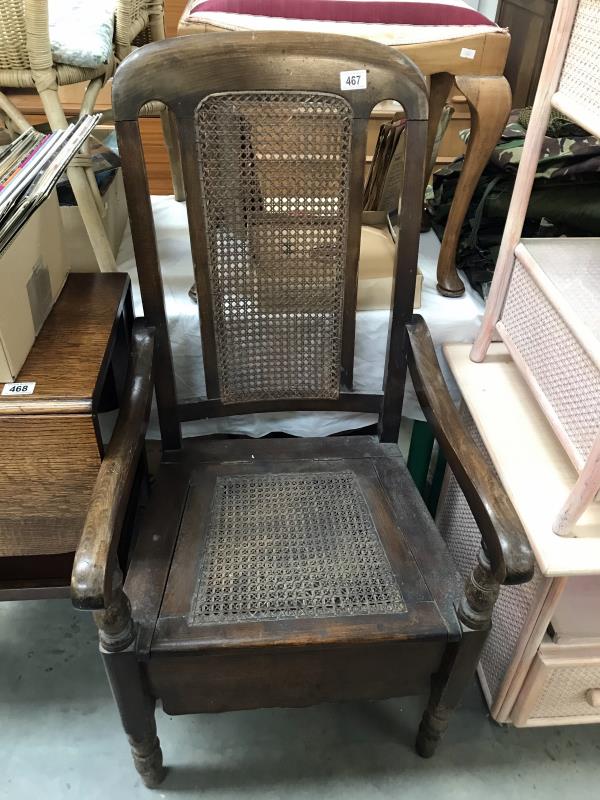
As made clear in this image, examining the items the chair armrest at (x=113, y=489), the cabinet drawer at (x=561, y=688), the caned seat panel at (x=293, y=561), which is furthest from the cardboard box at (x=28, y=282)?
the cabinet drawer at (x=561, y=688)

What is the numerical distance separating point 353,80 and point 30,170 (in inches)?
19.3

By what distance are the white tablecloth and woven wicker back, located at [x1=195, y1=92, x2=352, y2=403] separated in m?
0.18

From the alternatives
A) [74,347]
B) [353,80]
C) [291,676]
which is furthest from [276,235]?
[291,676]

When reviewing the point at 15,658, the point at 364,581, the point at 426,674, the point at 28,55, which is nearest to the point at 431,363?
the point at 364,581

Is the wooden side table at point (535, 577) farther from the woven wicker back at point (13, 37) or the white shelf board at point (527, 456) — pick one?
the woven wicker back at point (13, 37)

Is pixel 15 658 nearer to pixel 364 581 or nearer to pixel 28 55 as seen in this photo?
pixel 364 581

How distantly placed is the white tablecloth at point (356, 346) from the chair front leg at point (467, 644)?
0.53 meters

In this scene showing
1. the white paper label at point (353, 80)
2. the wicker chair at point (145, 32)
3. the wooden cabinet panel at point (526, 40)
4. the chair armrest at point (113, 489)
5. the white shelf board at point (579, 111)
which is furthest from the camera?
the wooden cabinet panel at point (526, 40)

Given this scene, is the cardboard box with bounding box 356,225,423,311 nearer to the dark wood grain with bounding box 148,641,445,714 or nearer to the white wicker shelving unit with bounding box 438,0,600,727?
the white wicker shelving unit with bounding box 438,0,600,727

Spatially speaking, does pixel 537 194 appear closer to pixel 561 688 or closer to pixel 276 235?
pixel 276 235

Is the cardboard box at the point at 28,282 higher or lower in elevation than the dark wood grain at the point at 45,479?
higher

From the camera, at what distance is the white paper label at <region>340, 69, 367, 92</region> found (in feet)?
2.95

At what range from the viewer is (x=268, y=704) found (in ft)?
3.01

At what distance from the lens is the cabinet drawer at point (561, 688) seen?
3.38ft
